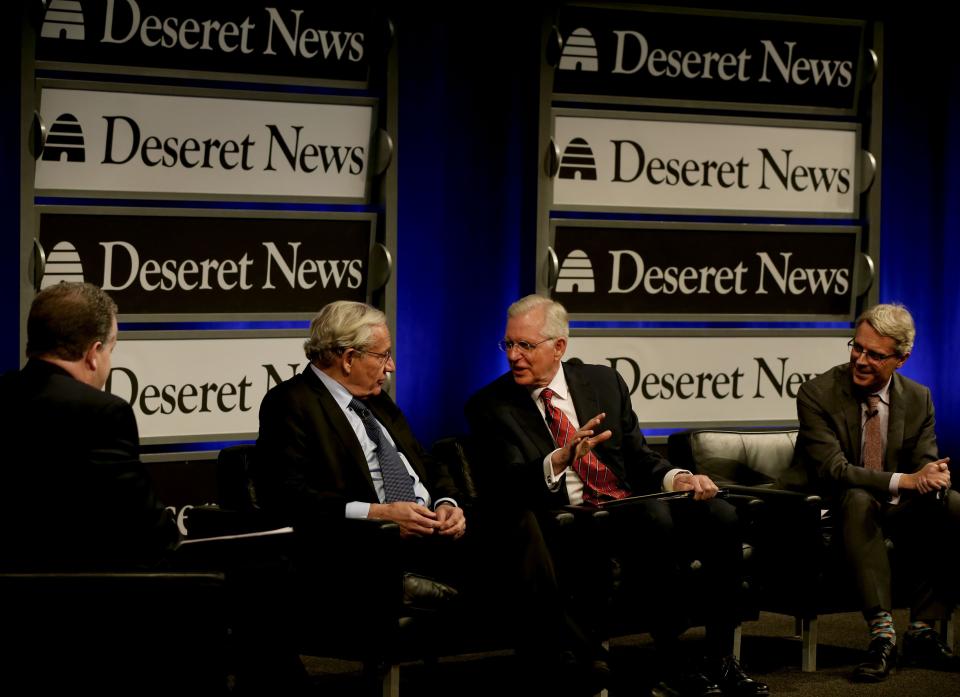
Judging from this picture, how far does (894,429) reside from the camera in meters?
5.11

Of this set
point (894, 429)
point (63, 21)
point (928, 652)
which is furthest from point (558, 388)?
point (63, 21)

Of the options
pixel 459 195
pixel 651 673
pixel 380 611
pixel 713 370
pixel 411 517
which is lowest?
pixel 651 673

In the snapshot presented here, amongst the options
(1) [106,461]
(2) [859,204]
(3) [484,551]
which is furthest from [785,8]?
(1) [106,461]

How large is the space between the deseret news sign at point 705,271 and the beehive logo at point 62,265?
2005 millimetres

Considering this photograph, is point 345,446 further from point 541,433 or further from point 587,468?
point 587,468

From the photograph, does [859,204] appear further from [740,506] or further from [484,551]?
[484,551]

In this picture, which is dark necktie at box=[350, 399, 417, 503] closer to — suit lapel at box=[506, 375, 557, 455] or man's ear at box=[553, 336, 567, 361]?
suit lapel at box=[506, 375, 557, 455]

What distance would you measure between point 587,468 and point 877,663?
129 centimetres

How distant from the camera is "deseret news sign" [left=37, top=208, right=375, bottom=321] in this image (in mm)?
4906

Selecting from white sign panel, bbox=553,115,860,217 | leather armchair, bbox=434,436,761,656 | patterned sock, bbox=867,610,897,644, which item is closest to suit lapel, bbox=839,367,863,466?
patterned sock, bbox=867,610,897,644

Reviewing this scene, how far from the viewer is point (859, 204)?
6062 millimetres

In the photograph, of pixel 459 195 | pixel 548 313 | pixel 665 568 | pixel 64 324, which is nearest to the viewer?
pixel 64 324

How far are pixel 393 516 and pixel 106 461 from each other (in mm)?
1204

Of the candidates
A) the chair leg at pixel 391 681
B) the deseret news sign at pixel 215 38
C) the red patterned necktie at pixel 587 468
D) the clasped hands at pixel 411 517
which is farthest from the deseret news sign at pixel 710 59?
the chair leg at pixel 391 681
